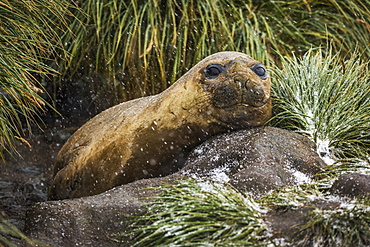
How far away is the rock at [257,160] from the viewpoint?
123 inches

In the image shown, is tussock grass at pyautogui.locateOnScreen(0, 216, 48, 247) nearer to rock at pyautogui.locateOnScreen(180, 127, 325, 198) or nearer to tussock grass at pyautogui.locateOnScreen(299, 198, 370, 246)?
rock at pyautogui.locateOnScreen(180, 127, 325, 198)

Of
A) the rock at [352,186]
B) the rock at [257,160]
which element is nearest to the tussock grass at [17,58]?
the rock at [257,160]

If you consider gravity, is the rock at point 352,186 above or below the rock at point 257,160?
above

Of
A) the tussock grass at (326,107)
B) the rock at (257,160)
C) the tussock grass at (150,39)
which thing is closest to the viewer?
the rock at (257,160)

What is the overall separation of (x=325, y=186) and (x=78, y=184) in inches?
79.8

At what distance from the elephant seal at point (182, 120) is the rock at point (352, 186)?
113 centimetres

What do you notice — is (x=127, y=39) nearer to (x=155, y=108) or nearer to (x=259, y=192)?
(x=155, y=108)

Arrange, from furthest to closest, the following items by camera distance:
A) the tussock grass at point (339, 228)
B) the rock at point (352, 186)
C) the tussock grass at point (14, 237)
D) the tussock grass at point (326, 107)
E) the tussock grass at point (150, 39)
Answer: the tussock grass at point (150, 39)
the tussock grass at point (326, 107)
the rock at point (352, 186)
the tussock grass at point (14, 237)
the tussock grass at point (339, 228)

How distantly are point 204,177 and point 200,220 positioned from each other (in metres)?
0.57

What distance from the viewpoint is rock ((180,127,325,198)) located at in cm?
311

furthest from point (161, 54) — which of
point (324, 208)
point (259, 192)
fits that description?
point (324, 208)

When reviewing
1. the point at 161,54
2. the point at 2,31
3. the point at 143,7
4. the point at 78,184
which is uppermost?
the point at 2,31

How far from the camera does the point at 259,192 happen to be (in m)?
3.01

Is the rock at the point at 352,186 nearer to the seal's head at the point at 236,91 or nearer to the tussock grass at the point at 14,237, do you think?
the seal's head at the point at 236,91
